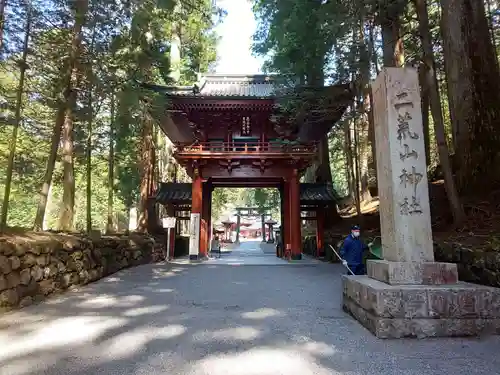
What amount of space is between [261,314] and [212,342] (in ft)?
4.56

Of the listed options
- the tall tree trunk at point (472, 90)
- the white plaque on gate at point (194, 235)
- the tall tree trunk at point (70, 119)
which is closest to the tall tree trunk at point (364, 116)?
the tall tree trunk at point (472, 90)

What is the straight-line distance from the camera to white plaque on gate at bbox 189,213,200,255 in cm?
1338

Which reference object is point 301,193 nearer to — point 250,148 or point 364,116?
point 250,148

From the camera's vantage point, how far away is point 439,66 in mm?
13977

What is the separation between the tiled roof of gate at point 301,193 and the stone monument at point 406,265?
10.8 m

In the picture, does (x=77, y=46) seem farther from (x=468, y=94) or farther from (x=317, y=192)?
(x=317, y=192)

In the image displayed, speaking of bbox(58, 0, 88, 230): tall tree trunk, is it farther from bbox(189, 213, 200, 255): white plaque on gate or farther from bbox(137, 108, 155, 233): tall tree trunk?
bbox(137, 108, 155, 233): tall tree trunk

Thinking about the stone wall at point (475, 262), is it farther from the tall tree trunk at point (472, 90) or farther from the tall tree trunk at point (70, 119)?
the tall tree trunk at point (70, 119)

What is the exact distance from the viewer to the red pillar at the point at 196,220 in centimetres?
1341

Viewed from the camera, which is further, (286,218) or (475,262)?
(286,218)

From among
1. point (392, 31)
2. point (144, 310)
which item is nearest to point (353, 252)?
point (144, 310)

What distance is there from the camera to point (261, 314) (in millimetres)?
4777

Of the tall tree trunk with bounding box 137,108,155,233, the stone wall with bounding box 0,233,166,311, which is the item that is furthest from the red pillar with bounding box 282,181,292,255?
the stone wall with bounding box 0,233,166,311

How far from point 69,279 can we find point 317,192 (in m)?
11.6
